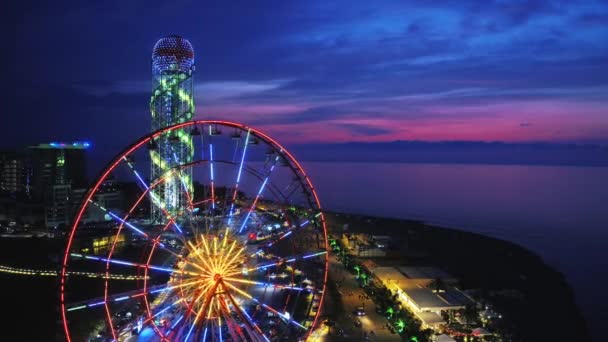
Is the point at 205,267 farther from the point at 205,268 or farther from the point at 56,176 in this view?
the point at 56,176

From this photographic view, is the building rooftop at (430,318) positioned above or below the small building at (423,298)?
below

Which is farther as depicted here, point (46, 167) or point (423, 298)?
point (46, 167)

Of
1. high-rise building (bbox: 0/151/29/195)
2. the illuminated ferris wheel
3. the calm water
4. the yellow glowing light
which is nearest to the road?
the illuminated ferris wheel

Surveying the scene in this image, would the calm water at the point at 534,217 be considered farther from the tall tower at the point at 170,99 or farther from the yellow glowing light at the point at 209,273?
the tall tower at the point at 170,99

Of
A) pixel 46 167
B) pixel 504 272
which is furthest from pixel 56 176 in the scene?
pixel 504 272

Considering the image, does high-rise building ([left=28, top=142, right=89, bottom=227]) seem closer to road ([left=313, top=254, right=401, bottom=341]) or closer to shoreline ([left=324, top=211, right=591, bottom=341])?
shoreline ([left=324, top=211, right=591, bottom=341])

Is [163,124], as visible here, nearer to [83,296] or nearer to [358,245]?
[83,296]

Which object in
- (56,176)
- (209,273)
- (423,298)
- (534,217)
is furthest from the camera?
(534,217)

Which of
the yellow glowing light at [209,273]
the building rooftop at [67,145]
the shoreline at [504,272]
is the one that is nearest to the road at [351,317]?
the shoreline at [504,272]
